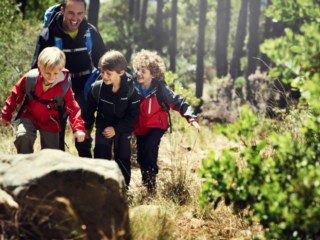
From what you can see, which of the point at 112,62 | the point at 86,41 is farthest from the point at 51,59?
the point at 86,41

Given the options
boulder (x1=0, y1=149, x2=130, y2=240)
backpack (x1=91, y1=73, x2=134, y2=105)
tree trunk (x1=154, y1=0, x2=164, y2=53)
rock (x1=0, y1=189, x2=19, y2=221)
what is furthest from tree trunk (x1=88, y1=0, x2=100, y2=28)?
tree trunk (x1=154, y1=0, x2=164, y2=53)

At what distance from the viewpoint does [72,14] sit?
4.53 meters

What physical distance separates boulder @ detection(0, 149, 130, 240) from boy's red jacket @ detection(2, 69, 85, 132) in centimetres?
104

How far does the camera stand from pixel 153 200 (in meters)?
4.24

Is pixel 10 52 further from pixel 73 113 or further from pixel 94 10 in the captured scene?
pixel 94 10

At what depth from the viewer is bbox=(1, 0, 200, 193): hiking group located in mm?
4195

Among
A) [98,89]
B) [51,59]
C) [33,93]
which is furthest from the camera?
[98,89]

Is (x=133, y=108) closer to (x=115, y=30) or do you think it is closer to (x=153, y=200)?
(x=153, y=200)

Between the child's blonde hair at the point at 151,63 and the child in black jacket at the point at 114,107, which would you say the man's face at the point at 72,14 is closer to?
the child in black jacket at the point at 114,107

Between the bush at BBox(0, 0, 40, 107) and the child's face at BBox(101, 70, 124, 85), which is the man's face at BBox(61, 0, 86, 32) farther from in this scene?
the bush at BBox(0, 0, 40, 107)

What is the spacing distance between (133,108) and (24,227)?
194cm

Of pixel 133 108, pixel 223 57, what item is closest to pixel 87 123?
pixel 133 108

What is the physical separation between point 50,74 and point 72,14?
0.78 metres

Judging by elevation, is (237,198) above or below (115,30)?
below
